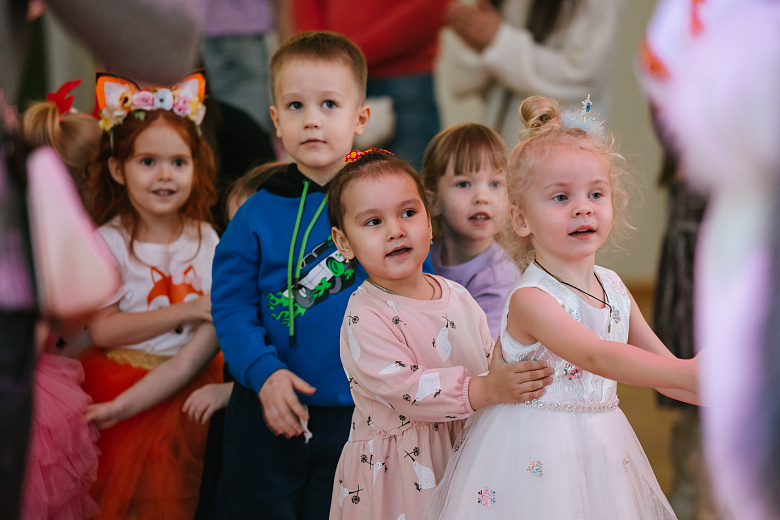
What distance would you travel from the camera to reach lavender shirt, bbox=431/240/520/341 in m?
1.63

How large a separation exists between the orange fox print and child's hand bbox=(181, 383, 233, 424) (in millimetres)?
161

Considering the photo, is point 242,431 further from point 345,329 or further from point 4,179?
point 4,179

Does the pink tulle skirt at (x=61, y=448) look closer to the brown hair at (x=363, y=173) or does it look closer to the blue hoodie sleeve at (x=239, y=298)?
the blue hoodie sleeve at (x=239, y=298)

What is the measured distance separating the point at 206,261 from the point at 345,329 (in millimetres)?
654

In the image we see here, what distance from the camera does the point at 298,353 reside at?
1.48 meters

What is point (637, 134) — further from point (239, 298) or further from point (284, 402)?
point (284, 402)

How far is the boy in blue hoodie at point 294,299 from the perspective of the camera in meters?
1.46

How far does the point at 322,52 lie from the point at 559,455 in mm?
900

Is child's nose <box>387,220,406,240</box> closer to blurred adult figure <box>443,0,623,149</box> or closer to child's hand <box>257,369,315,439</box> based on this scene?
child's hand <box>257,369,315,439</box>

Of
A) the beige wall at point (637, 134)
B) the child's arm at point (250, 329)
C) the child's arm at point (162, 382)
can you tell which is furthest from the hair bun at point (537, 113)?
the beige wall at point (637, 134)

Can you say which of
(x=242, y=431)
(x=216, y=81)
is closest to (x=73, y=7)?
(x=242, y=431)

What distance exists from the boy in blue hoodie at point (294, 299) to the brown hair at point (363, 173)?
0.52ft

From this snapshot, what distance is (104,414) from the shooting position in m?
1.64

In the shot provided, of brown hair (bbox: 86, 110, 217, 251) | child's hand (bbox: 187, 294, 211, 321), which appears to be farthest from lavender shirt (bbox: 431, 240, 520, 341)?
brown hair (bbox: 86, 110, 217, 251)
